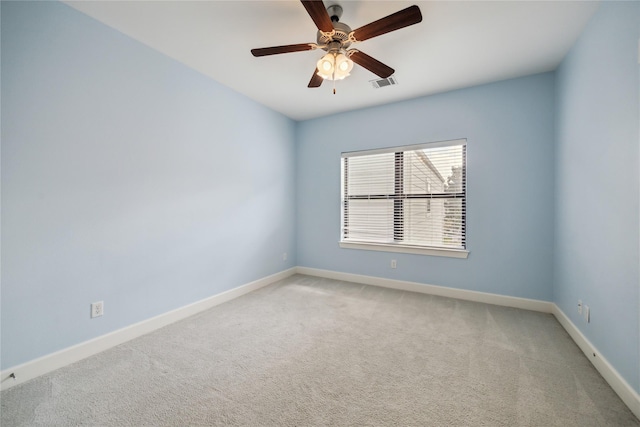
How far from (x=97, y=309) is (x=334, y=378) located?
6.46ft

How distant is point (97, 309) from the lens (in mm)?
2121

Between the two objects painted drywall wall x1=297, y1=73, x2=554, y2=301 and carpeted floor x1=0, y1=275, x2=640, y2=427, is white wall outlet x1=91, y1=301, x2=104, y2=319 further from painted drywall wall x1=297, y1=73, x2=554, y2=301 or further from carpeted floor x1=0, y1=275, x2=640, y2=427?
painted drywall wall x1=297, y1=73, x2=554, y2=301

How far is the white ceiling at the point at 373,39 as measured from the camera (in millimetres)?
1940

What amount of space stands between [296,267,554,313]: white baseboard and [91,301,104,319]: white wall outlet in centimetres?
278

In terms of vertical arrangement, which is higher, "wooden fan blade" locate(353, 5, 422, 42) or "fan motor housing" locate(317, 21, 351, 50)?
"fan motor housing" locate(317, 21, 351, 50)

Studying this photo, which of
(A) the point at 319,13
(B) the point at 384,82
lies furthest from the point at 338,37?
(B) the point at 384,82

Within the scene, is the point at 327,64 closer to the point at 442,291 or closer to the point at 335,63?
the point at 335,63

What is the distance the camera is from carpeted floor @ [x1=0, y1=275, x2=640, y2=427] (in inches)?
57.7

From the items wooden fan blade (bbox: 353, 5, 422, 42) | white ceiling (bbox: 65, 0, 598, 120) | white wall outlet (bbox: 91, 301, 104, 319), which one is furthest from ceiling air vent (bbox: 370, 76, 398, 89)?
white wall outlet (bbox: 91, 301, 104, 319)

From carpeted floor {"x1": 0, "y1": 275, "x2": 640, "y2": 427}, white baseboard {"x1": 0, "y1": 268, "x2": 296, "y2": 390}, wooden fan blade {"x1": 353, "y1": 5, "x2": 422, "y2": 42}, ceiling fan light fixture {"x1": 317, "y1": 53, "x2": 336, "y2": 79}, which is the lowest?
carpeted floor {"x1": 0, "y1": 275, "x2": 640, "y2": 427}

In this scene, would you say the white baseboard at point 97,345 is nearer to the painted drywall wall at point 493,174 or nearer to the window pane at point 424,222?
the painted drywall wall at point 493,174

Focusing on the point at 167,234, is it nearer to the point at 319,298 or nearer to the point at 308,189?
the point at 319,298

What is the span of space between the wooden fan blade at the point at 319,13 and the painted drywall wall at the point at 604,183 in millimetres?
1810

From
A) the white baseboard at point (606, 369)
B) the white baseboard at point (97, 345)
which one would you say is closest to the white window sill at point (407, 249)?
the white baseboard at point (606, 369)
